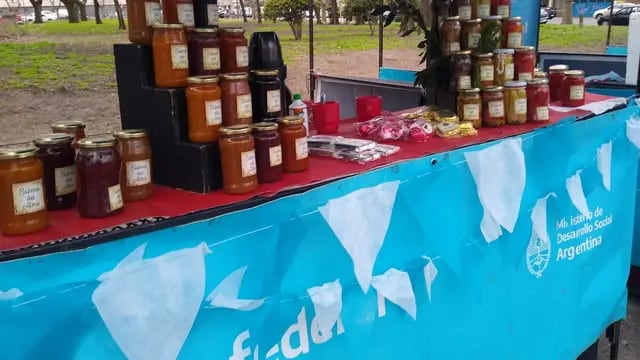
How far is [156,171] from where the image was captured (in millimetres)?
1874

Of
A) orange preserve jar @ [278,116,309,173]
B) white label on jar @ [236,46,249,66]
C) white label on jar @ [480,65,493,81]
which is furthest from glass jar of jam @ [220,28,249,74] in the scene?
white label on jar @ [480,65,493,81]

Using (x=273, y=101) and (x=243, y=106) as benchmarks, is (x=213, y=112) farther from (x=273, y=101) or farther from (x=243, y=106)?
(x=273, y=101)

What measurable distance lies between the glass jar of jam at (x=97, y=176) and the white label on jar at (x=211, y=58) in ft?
1.29

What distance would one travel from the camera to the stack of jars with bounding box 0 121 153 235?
4.58ft

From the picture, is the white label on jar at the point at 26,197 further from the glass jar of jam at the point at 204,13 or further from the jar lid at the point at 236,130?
the glass jar of jam at the point at 204,13

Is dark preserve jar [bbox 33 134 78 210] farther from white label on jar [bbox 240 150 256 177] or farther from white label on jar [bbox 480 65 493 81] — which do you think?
white label on jar [bbox 480 65 493 81]

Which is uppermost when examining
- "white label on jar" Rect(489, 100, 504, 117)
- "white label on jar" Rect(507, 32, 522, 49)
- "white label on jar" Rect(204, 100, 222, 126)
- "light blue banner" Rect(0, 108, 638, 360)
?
"white label on jar" Rect(507, 32, 522, 49)

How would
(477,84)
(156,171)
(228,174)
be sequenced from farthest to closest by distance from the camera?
(477,84)
(156,171)
(228,174)

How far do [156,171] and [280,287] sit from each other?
506 millimetres

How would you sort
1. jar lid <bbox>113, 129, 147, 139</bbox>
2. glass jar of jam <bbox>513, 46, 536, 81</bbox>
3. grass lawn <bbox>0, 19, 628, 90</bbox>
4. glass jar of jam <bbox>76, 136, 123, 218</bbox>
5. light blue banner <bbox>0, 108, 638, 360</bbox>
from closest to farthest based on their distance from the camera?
light blue banner <bbox>0, 108, 638, 360</bbox>, glass jar of jam <bbox>76, 136, 123, 218</bbox>, jar lid <bbox>113, 129, 147, 139</bbox>, glass jar of jam <bbox>513, 46, 536, 81</bbox>, grass lawn <bbox>0, 19, 628, 90</bbox>

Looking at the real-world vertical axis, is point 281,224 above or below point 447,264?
above

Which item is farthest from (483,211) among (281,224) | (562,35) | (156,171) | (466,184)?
(562,35)

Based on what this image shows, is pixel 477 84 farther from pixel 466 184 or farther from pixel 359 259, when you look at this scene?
pixel 359 259

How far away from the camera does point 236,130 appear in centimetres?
172
